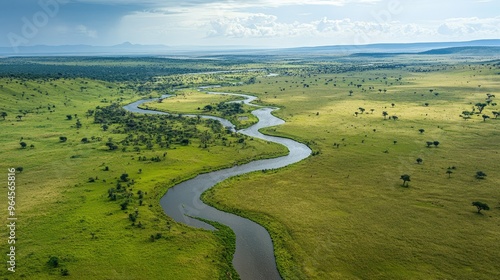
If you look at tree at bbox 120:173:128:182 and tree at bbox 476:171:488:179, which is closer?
tree at bbox 476:171:488:179

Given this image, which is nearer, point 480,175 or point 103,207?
point 103,207

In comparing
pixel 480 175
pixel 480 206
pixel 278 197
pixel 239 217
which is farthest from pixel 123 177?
pixel 480 175

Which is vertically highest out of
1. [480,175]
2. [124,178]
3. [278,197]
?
[124,178]

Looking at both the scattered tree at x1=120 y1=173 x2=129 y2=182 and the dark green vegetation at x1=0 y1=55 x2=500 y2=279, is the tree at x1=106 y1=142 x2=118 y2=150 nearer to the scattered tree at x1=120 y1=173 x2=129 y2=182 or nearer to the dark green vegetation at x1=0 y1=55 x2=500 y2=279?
the dark green vegetation at x1=0 y1=55 x2=500 y2=279

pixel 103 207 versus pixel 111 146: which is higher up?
pixel 111 146

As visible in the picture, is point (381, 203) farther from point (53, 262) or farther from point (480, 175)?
point (53, 262)

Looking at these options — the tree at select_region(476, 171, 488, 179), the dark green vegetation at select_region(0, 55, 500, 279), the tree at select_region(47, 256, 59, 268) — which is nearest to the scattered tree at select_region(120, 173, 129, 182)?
the dark green vegetation at select_region(0, 55, 500, 279)
